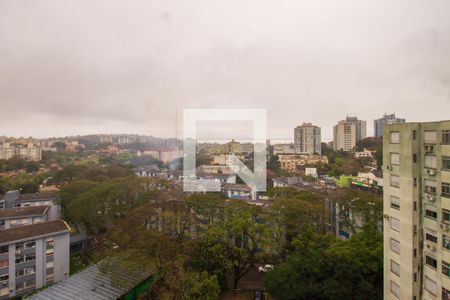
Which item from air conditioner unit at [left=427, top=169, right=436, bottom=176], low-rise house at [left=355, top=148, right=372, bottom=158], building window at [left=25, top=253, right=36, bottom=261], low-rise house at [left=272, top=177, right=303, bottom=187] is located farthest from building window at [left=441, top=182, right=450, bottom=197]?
low-rise house at [left=355, top=148, right=372, bottom=158]

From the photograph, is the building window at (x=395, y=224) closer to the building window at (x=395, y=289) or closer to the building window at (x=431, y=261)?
the building window at (x=431, y=261)

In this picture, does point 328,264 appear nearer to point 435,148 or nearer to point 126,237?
point 435,148

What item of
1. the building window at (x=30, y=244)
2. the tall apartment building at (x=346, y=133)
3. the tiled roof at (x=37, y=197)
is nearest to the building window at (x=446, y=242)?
the building window at (x=30, y=244)

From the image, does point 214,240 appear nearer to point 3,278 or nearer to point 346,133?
point 3,278

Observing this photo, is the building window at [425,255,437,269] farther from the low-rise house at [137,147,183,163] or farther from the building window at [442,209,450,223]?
the low-rise house at [137,147,183,163]

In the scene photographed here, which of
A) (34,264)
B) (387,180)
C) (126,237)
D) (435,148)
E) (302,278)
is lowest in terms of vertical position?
(34,264)

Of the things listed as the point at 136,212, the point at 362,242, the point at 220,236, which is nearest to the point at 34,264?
the point at 136,212
